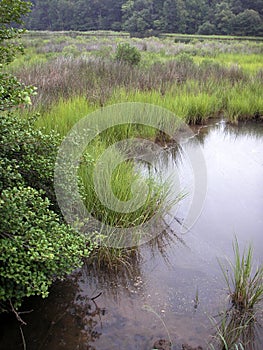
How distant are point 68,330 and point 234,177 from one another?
303 cm

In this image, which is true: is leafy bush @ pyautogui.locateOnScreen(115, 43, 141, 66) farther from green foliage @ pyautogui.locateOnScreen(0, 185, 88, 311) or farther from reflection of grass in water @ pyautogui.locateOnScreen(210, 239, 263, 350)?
green foliage @ pyautogui.locateOnScreen(0, 185, 88, 311)

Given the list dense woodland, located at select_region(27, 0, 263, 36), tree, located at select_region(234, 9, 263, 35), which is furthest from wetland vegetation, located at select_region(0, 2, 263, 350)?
dense woodland, located at select_region(27, 0, 263, 36)

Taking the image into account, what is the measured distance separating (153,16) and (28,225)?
44.7 meters

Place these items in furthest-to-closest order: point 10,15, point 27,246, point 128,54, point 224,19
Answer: point 224,19, point 128,54, point 10,15, point 27,246

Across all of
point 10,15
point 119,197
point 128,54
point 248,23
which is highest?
point 248,23

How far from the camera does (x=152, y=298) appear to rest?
2.34 m

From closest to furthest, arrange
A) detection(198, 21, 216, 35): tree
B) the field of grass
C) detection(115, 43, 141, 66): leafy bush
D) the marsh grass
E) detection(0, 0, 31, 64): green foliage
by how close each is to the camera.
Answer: detection(0, 0, 31, 64): green foliage < the marsh grass < the field of grass < detection(115, 43, 141, 66): leafy bush < detection(198, 21, 216, 35): tree

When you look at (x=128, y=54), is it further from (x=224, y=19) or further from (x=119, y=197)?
(x=224, y=19)

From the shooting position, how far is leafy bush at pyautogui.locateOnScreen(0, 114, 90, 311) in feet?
5.65

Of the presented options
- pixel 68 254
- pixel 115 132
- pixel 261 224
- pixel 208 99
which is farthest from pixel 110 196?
pixel 208 99

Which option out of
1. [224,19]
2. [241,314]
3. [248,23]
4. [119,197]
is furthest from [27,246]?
[224,19]

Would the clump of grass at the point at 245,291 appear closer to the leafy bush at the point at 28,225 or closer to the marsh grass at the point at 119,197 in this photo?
the marsh grass at the point at 119,197

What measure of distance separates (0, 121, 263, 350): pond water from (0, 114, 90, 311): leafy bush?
0.30 metres

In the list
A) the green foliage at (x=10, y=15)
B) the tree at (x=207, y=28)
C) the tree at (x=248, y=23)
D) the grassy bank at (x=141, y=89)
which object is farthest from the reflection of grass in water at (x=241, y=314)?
the tree at (x=207, y=28)
